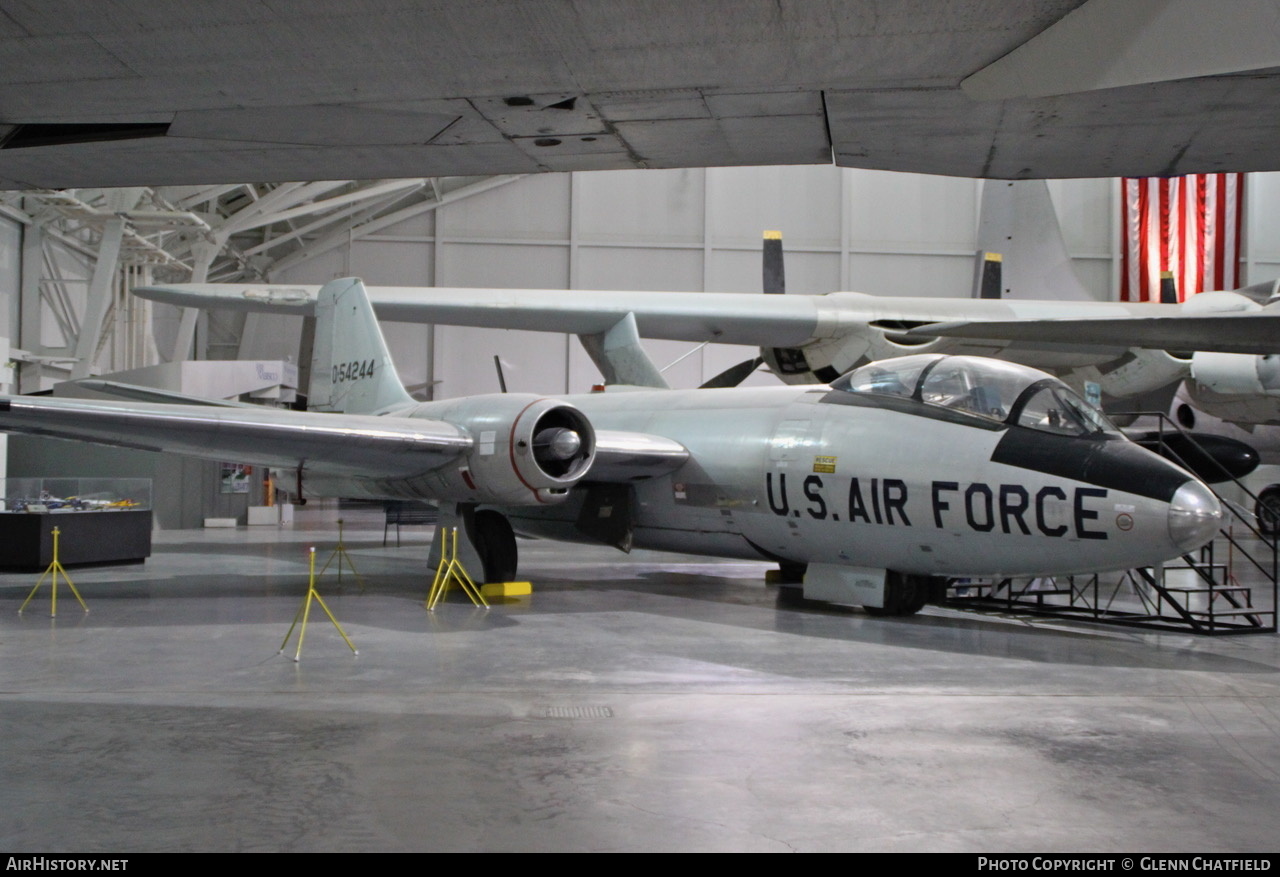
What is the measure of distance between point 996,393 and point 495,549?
5007 millimetres

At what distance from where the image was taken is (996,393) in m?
8.04

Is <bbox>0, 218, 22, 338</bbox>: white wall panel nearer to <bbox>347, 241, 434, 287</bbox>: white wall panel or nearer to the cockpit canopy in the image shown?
<bbox>347, 241, 434, 287</bbox>: white wall panel

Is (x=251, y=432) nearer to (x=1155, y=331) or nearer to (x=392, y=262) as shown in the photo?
(x=1155, y=331)

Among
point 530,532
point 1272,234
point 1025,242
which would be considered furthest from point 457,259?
point 1272,234

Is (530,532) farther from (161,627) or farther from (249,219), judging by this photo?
(249,219)

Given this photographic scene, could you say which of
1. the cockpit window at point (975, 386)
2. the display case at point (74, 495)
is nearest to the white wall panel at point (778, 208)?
the display case at point (74, 495)

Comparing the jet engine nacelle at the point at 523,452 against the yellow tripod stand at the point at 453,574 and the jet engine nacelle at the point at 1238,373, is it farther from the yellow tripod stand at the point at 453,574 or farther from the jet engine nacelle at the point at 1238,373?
the jet engine nacelle at the point at 1238,373

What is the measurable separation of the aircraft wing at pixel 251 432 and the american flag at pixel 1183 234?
22976 millimetres

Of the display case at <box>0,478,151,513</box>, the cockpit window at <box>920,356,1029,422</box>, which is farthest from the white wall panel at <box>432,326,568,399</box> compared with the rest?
the cockpit window at <box>920,356,1029,422</box>

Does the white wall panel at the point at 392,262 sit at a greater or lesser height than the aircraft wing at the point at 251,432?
greater

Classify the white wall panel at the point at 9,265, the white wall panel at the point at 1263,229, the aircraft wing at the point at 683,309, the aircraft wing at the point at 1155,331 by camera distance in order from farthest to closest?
the white wall panel at the point at 1263,229, the white wall panel at the point at 9,265, the aircraft wing at the point at 683,309, the aircraft wing at the point at 1155,331

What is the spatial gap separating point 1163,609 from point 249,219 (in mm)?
21561

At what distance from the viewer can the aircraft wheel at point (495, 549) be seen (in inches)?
404

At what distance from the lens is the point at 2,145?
154 inches
